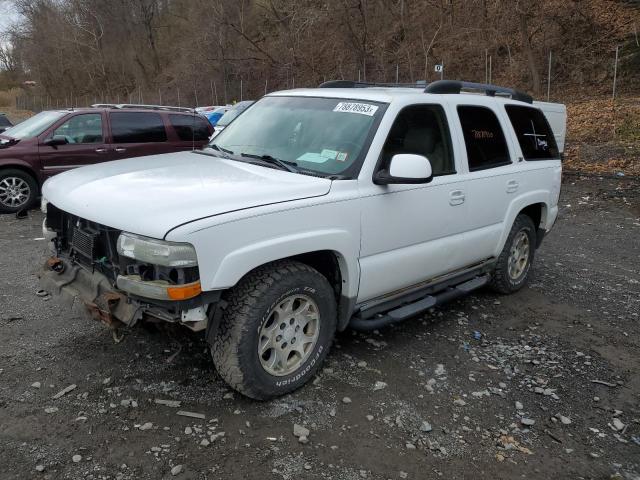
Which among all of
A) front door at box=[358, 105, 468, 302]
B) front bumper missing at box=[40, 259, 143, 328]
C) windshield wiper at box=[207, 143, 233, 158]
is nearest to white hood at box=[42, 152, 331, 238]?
windshield wiper at box=[207, 143, 233, 158]

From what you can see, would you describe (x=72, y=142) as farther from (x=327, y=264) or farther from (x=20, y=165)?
(x=327, y=264)

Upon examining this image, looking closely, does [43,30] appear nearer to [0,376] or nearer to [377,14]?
[377,14]

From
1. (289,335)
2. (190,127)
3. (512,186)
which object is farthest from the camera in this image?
(190,127)

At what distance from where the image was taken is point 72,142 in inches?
362

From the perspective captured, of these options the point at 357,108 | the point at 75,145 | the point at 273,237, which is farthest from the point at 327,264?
the point at 75,145

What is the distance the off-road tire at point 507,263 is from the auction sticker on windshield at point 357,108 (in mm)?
2177

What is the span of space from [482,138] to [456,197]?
0.74 metres

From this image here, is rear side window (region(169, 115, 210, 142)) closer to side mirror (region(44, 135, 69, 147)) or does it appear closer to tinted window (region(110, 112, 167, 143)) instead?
tinted window (region(110, 112, 167, 143))

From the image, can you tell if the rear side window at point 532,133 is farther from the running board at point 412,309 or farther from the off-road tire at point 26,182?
the off-road tire at point 26,182

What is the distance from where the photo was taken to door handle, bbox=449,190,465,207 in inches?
172

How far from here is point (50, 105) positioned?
6506 centimetres

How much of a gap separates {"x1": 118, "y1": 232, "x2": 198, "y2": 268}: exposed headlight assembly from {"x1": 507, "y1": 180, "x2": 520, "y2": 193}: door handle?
3.27 metres

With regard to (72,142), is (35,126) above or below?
above

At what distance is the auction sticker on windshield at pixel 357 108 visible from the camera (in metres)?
3.99
